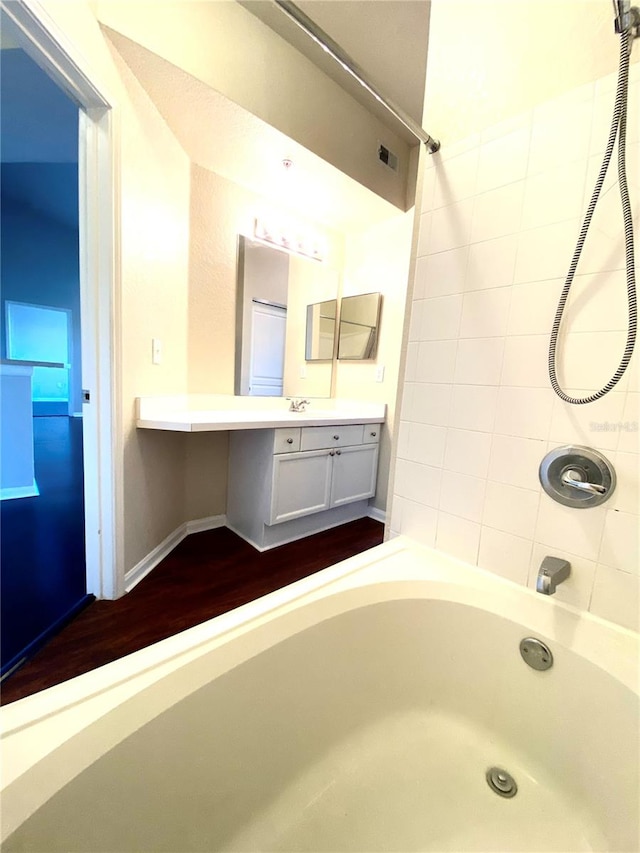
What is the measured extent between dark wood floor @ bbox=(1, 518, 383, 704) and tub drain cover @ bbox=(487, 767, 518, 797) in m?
1.05

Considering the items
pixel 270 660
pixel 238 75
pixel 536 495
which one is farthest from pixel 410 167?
pixel 270 660

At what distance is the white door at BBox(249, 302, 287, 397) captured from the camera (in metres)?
2.34

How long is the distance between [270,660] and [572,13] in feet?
5.76

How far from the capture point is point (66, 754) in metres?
0.51

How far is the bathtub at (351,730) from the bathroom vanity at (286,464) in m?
0.99

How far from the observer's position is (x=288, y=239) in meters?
2.40

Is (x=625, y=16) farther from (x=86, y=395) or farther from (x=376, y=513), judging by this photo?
(x=376, y=513)

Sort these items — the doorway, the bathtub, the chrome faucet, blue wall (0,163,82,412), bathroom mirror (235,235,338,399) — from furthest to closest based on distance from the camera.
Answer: blue wall (0,163,82,412), bathroom mirror (235,235,338,399), the doorway, the chrome faucet, the bathtub

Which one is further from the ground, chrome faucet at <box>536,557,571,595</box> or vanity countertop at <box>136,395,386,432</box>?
vanity countertop at <box>136,395,386,432</box>

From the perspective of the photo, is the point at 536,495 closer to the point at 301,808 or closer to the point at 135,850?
the point at 301,808

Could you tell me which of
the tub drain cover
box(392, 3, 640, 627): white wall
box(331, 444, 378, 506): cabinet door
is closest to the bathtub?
the tub drain cover

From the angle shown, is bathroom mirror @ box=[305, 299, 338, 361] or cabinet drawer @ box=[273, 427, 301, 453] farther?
bathroom mirror @ box=[305, 299, 338, 361]

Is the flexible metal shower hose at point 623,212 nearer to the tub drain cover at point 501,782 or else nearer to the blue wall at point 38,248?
the tub drain cover at point 501,782

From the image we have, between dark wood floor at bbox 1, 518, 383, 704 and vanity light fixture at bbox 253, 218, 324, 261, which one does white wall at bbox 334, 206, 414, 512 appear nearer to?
vanity light fixture at bbox 253, 218, 324, 261
